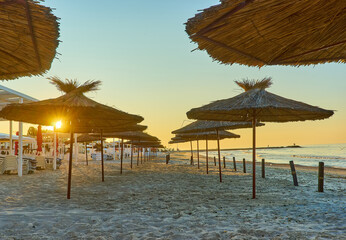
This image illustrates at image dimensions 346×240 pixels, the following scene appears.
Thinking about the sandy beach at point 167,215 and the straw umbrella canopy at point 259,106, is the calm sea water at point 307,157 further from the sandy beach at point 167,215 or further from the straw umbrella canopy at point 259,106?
the sandy beach at point 167,215

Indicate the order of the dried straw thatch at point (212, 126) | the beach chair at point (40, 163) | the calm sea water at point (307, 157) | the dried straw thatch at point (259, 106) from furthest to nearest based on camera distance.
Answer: the calm sea water at point (307, 157)
the beach chair at point (40, 163)
the dried straw thatch at point (212, 126)
the dried straw thatch at point (259, 106)

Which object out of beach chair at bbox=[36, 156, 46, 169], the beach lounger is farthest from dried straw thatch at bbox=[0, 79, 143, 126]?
beach chair at bbox=[36, 156, 46, 169]

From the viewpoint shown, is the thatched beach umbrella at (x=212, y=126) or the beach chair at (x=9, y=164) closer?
the thatched beach umbrella at (x=212, y=126)

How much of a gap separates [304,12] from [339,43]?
2.87ft

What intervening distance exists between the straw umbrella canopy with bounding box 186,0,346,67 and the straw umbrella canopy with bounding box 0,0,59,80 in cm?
141

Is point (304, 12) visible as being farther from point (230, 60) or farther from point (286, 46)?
point (230, 60)

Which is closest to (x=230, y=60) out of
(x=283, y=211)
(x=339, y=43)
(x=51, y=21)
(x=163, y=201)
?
(x=339, y=43)

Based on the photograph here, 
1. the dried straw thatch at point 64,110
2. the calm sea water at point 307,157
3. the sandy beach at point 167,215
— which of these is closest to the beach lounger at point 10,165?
the sandy beach at point 167,215

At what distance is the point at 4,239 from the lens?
3.74 meters

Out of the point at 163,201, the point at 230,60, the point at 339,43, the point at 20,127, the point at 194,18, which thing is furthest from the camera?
the point at 20,127

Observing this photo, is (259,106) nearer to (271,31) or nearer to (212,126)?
(271,31)

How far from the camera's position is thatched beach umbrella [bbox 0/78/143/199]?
5949 millimetres

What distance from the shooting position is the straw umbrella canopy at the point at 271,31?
2.32 m

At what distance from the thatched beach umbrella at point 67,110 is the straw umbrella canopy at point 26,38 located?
2.37 meters
